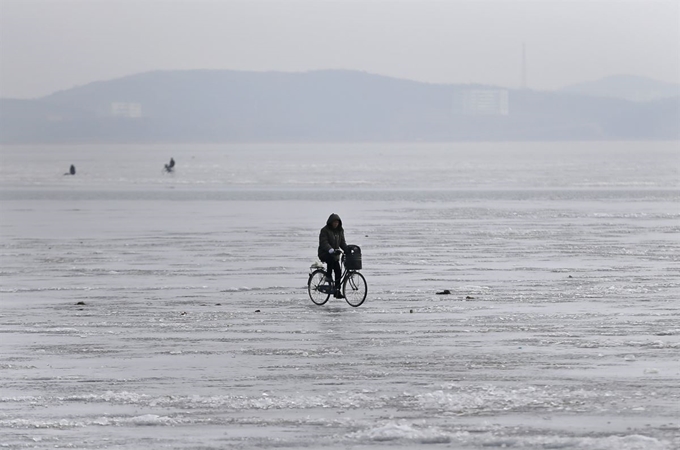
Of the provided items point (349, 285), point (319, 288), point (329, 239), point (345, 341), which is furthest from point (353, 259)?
point (345, 341)

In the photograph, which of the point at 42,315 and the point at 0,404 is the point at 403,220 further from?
the point at 0,404

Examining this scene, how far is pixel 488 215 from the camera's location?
131 ft

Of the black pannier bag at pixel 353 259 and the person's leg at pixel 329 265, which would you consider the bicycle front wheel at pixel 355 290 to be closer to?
the black pannier bag at pixel 353 259

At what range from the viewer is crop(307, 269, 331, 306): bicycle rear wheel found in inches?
719

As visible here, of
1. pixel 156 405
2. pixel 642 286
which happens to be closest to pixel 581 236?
pixel 642 286

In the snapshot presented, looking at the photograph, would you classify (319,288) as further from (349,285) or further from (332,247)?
(332,247)

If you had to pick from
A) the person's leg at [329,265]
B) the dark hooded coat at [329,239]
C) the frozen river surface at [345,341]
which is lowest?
the frozen river surface at [345,341]

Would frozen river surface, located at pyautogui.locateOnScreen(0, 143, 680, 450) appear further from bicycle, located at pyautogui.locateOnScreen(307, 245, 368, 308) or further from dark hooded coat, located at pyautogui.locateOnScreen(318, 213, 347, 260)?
dark hooded coat, located at pyautogui.locateOnScreen(318, 213, 347, 260)

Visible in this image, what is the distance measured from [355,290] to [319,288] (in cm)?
56

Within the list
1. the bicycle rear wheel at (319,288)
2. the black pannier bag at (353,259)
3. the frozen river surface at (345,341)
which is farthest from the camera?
the bicycle rear wheel at (319,288)

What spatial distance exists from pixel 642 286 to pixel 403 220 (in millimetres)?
18830

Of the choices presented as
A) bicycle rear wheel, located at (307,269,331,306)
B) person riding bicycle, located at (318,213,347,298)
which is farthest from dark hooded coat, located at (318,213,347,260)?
bicycle rear wheel, located at (307,269,331,306)

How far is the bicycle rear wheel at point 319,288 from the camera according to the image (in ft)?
59.9

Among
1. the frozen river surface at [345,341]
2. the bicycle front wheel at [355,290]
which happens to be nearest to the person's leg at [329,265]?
the bicycle front wheel at [355,290]
